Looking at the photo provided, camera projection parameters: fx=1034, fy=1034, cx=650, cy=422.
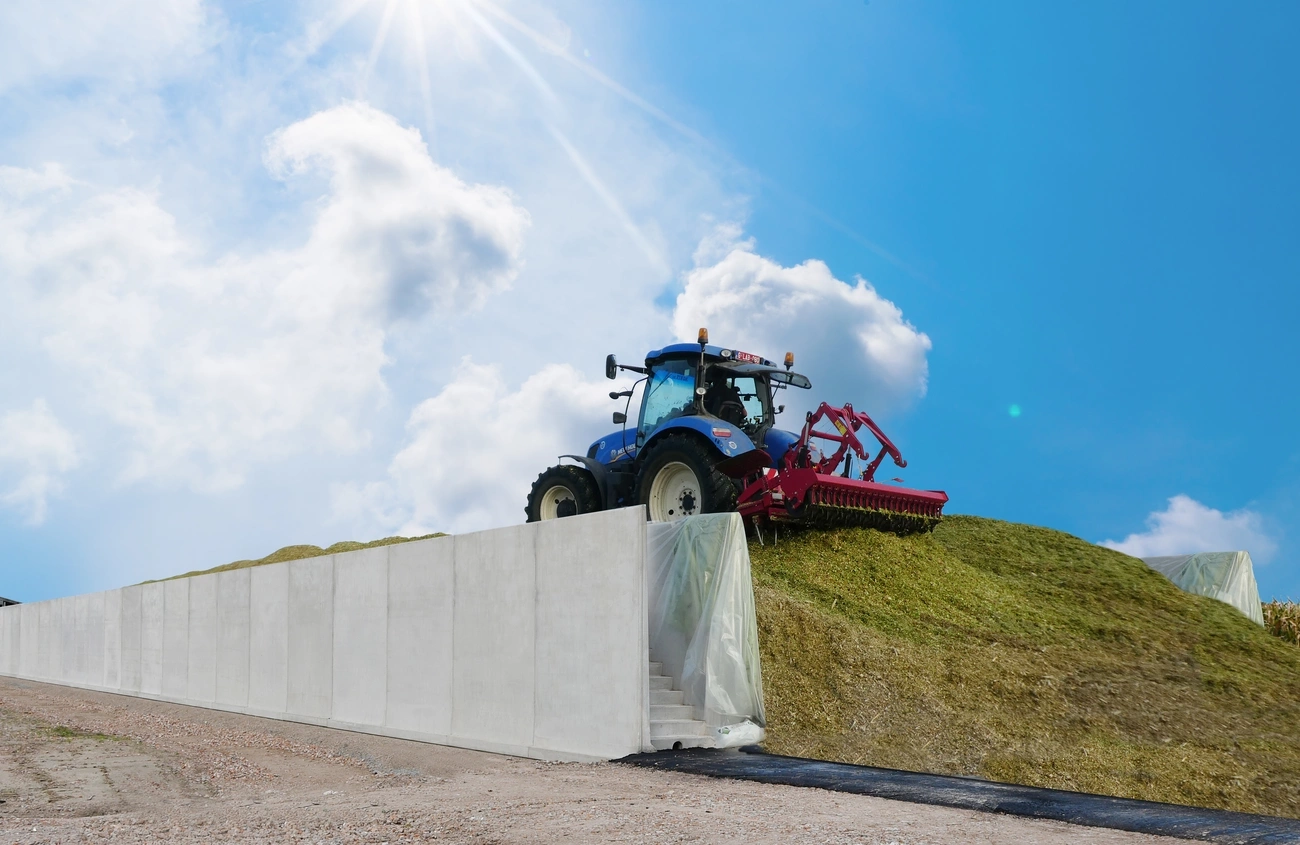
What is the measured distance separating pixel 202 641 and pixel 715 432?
29.7 ft

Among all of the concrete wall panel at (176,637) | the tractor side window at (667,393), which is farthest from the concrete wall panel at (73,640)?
the tractor side window at (667,393)

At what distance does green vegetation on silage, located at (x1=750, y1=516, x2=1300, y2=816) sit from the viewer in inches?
300

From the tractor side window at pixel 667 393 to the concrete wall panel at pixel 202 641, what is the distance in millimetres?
7184

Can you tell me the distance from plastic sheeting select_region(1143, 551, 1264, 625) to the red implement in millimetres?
5231

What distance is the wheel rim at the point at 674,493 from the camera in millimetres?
11250

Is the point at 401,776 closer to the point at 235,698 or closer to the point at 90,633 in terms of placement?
the point at 235,698

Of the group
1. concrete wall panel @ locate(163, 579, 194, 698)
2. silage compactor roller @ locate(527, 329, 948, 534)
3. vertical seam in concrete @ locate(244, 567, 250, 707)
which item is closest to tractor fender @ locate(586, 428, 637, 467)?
silage compactor roller @ locate(527, 329, 948, 534)

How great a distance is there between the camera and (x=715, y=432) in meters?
11.0

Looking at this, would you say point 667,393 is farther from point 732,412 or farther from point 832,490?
point 832,490

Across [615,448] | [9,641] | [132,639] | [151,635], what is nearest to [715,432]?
[615,448]

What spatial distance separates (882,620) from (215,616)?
32.5 ft

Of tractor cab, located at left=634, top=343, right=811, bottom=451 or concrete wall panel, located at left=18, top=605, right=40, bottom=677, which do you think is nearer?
tractor cab, located at left=634, top=343, right=811, bottom=451

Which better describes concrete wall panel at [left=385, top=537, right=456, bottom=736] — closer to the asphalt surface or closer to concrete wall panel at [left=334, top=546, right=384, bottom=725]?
concrete wall panel at [left=334, top=546, right=384, bottom=725]

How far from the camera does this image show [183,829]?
5371 millimetres
